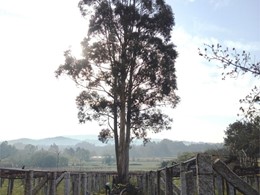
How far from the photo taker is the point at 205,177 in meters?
4.95

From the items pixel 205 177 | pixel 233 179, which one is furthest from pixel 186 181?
pixel 233 179

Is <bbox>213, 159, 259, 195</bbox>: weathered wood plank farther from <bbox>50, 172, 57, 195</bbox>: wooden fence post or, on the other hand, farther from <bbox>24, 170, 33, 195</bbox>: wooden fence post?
<bbox>50, 172, 57, 195</bbox>: wooden fence post

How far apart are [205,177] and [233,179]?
40 centimetres

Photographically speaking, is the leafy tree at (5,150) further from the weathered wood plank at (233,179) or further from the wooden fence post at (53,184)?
the weathered wood plank at (233,179)

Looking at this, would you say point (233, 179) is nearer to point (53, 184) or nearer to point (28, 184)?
point (28, 184)

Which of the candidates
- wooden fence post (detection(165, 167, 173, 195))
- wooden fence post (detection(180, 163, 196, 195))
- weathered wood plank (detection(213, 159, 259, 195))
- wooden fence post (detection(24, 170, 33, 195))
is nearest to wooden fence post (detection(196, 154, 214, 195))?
weathered wood plank (detection(213, 159, 259, 195))

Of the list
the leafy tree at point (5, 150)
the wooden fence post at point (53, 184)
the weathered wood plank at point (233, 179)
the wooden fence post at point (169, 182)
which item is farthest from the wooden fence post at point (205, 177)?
the leafy tree at point (5, 150)

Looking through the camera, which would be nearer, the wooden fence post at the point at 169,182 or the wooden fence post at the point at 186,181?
the wooden fence post at the point at 186,181

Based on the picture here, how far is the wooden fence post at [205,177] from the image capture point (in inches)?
193

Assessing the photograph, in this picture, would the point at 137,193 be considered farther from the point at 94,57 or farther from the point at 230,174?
the point at 230,174

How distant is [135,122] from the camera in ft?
75.2

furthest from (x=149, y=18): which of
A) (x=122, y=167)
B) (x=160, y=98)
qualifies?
(x=122, y=167)

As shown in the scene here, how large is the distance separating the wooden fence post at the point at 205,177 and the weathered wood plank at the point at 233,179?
0.11m

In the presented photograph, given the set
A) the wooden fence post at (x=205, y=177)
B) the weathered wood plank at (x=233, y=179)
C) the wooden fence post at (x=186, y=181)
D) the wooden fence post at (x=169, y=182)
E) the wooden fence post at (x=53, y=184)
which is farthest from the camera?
the wooden fence post at (x=53, y=184)
